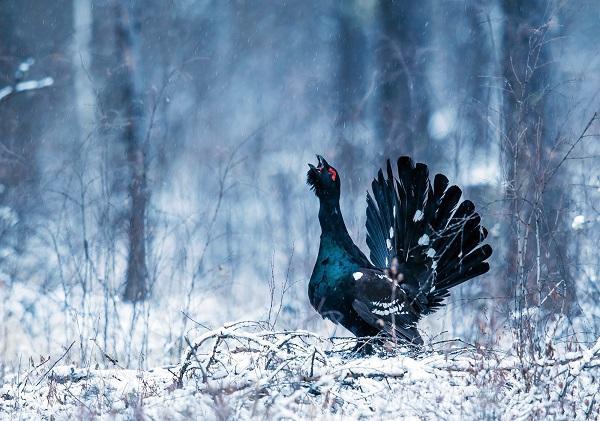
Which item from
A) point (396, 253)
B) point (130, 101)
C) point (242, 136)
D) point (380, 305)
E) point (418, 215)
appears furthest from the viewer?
point (242, 136)

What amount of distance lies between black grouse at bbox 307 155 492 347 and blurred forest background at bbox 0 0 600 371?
185cm

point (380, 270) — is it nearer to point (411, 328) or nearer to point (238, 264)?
point (411, 328)

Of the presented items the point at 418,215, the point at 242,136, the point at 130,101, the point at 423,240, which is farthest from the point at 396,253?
the point at 242,136

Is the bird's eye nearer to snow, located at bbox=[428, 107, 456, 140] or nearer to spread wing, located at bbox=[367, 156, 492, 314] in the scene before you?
spread wing, located at bbox=[367, 156, 492, 314]

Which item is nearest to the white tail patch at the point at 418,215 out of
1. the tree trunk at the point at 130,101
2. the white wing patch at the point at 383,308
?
the white wing patch at the point at 383,308

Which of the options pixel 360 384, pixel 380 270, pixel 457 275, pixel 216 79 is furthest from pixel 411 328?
pixel 216 79

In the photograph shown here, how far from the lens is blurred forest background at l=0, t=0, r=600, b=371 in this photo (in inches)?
374

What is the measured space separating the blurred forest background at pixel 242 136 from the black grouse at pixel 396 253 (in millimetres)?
1855

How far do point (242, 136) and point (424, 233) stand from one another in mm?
11945

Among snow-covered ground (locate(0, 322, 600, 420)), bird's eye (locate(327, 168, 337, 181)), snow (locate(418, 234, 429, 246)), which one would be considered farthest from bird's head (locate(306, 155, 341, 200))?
snow-covered ground (locate(0, 322, 600, 420))

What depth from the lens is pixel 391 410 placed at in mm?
3496

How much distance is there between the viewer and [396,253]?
19.1ft

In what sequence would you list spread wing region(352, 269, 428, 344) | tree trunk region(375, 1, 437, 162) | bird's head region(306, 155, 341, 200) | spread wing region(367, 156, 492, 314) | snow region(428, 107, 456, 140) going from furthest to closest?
snow region(428, 107, 456, 140) < tree trunk region(375, 1, 437, 162) < spread wing region(367, 156, 492, 314) < bird's head region(306, 155, 341, 200) < spread wing region(352, 269, 428, 344)

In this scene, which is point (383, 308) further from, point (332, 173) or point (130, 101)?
point (130, 101)
